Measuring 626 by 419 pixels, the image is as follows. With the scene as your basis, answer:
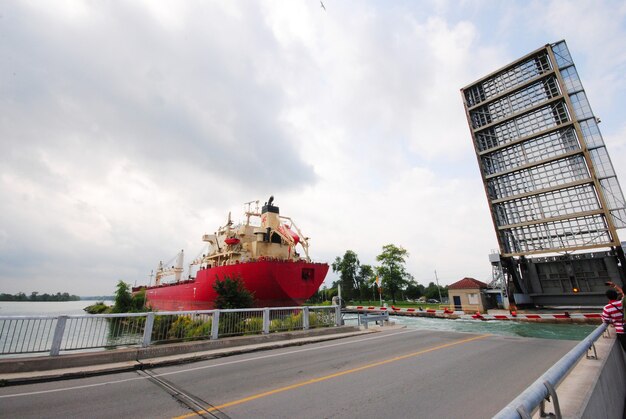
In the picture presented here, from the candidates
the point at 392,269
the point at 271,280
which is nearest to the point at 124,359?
the point at 271,280

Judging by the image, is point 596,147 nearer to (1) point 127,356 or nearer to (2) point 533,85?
(2) point 533,85

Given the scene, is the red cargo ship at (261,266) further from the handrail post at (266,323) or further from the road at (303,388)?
the road at (303,388)

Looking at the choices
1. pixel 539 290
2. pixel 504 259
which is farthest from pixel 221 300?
pixel 539 290

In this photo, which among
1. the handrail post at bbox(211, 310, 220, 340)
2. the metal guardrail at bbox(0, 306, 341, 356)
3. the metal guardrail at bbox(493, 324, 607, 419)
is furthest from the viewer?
the handrail post at bbox(211, 310, 220, 340)

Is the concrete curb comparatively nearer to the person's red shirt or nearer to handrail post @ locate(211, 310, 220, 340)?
handrail post @ locate(211, 310, 220, 340)

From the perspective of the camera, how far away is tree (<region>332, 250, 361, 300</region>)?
7933 centimetres

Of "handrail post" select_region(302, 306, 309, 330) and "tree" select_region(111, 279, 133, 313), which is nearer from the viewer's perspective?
"handrail post" select_region(302, 306, 309, 330)

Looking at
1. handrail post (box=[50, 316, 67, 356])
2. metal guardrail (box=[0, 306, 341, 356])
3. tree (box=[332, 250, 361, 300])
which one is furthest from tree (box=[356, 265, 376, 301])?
handrail post (box=[50, 316, 67, 356])

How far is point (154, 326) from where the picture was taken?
1013 centimetres

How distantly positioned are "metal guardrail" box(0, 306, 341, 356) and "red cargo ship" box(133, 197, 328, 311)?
7496 millimetres

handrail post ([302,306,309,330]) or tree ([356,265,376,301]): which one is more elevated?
tree ([356,265,376,301])

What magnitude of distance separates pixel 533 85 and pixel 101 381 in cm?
3985

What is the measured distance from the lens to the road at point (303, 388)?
4.25 metres

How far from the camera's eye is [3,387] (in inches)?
214
